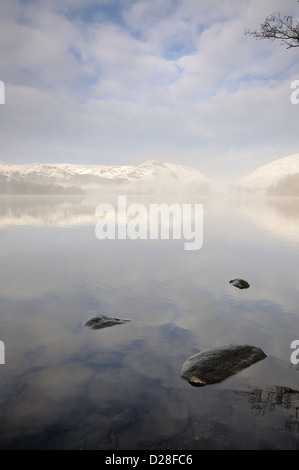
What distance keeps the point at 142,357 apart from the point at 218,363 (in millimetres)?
2350

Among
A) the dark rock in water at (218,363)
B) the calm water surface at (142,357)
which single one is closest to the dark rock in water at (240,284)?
the calm water surface at (142,357)

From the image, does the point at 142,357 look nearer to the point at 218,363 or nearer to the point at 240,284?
the point at 218,363

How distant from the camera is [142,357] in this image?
969 cm

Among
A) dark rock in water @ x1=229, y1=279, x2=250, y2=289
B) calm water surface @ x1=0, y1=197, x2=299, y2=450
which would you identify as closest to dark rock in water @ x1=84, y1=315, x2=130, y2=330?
calm water surface @ x1=0, y1=197, x2=299, y2=450

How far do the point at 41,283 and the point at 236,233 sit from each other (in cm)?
3032

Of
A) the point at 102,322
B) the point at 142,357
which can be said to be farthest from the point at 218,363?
the point at 102,322

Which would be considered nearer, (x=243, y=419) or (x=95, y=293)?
(x=243, y=419)

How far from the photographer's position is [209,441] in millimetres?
6289

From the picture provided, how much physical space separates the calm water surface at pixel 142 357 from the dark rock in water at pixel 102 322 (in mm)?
367

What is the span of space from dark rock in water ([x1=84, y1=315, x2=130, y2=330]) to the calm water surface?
1.21 ft

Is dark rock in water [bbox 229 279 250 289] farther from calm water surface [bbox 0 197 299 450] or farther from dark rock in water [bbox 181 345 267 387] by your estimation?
dark rock in water [bbox 181 345 267 387]

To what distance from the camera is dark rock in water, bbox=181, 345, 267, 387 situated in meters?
8.43
